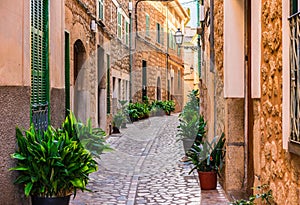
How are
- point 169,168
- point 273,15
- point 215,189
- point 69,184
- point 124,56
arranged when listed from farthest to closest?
point 124,56 < point 169,168 < point 215,189 < point 69,184 < point 273,15

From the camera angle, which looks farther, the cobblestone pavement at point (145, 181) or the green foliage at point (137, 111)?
A: the green foliage at point (137, 111)

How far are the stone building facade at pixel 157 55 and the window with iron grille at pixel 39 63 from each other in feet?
48.7

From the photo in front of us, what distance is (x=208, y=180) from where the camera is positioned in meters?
6.74

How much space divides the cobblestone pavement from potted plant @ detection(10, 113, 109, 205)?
992 millimetres

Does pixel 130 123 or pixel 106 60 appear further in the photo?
pixel 130 123

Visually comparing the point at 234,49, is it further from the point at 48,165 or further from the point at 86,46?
the point at 86,46

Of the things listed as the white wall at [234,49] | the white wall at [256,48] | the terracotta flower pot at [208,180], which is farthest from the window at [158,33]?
the white wall at [256,48]

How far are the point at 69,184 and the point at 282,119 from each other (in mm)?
2534

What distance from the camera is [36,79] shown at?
616cm

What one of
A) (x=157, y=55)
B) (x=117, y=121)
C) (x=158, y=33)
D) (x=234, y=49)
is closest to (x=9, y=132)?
(x=234, y=49)

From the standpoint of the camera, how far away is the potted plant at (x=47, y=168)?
4926 millimetres

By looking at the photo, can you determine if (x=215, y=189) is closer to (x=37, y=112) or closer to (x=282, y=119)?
(x=37, y=112)

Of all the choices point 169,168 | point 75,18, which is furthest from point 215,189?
point 75,18

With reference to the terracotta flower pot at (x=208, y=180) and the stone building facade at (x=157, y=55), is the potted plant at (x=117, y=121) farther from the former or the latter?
the terracotta flower pot at (x=208, y=180)
